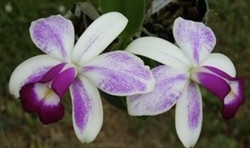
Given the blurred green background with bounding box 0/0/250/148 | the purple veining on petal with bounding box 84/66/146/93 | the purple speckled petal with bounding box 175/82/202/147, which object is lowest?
the blurred green background with bounding box 0/0/250/148

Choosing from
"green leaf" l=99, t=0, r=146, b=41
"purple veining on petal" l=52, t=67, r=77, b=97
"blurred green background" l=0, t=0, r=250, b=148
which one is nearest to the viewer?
"purple veining on petal" l=52, t=67, r=77, b=97

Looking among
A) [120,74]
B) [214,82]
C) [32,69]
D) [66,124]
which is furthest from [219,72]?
[66,124]

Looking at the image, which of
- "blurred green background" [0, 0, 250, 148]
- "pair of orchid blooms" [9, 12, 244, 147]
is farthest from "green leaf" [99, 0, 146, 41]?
"blurred green background" [0, 0, 250, 148]

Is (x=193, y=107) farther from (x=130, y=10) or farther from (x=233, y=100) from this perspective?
(x=130, y=10)

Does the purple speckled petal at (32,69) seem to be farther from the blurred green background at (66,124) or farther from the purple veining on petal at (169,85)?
the blurred green background at (66,124)

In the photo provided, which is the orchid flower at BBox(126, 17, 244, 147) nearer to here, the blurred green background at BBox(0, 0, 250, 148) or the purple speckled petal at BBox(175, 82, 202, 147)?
the purple speckled petal at BBox(175, 82, 202, 147)

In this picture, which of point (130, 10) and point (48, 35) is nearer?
point (48, 35)

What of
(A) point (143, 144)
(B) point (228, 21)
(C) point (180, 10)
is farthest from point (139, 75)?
(B) point (228, 21)

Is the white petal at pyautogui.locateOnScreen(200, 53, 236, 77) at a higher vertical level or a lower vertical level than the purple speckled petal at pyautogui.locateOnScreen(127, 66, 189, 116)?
lower
